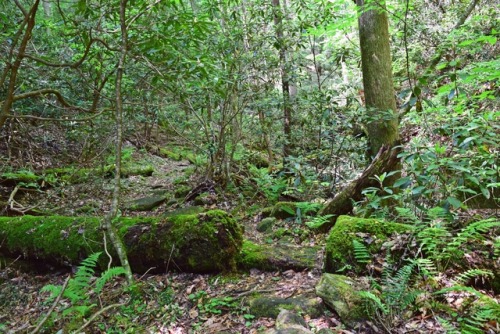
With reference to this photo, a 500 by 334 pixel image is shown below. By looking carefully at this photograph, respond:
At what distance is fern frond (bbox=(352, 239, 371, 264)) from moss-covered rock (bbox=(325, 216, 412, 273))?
74mm

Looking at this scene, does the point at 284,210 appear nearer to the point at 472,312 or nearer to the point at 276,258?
the point at 276,258

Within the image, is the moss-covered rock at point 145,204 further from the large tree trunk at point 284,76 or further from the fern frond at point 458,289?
the fern frond at point 458,289

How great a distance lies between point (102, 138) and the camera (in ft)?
30.5

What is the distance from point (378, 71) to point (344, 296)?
4.16m

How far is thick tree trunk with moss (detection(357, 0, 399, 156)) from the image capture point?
569 centimetres

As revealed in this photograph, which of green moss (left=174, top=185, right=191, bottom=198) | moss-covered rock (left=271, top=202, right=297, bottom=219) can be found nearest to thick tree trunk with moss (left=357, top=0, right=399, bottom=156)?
moss-covered rock (left=271, top=202, right=297, bottom=219)

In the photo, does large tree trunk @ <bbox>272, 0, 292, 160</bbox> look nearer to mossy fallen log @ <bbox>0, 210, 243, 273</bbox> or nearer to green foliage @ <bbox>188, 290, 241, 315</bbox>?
mossy fallen log @ <bbox>0, 210, 243, 273</bbox>

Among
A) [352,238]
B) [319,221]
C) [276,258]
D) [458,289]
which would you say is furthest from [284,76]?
[458,289]

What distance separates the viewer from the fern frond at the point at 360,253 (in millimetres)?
3418

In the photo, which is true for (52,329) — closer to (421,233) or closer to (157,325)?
(157,325)

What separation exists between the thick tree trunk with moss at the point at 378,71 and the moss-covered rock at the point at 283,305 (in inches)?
133

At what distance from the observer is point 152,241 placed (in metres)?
4.58

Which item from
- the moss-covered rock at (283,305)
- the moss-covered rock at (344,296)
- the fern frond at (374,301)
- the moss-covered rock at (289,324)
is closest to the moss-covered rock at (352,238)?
the moss-covered rock at (344,296)

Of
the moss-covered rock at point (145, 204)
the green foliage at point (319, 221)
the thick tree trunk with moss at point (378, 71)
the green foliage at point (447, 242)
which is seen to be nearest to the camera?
the green foliage at point (447, 242)
